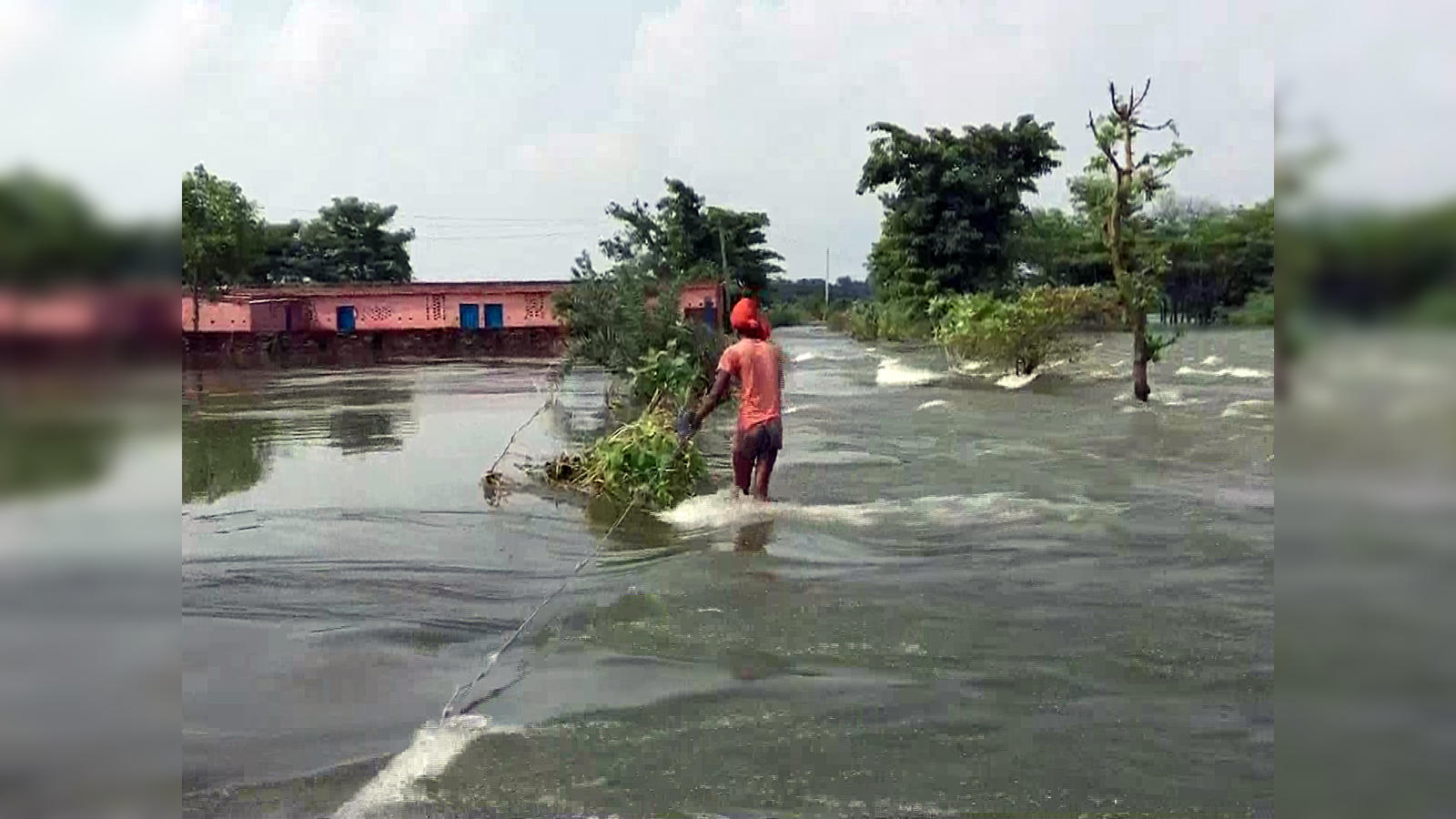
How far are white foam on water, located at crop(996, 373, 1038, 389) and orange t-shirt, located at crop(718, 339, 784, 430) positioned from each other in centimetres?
1411

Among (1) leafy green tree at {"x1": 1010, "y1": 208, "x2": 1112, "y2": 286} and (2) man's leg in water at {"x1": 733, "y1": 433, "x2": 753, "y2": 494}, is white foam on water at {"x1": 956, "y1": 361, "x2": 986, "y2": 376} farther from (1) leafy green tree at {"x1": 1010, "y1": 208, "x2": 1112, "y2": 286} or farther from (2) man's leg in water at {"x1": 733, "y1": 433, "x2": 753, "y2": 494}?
(2) man's leg in water at {"x1": 733, "y1": 433, "x2": 753, "y2": 494}

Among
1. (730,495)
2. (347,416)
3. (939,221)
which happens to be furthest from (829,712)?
(939,221)

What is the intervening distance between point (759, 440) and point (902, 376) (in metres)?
18.1

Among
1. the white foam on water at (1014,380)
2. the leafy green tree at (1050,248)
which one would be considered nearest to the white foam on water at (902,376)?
the white foam on water at (1014,380)

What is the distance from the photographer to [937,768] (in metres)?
3.80

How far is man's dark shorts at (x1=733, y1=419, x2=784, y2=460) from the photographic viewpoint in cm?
834

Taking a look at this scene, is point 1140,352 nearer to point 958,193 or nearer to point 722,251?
point 958,193

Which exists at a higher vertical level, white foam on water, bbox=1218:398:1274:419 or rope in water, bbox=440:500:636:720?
white foam on water, bbox=1218:398:1274:419

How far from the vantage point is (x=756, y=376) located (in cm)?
821

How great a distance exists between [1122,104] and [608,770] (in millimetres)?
11755
